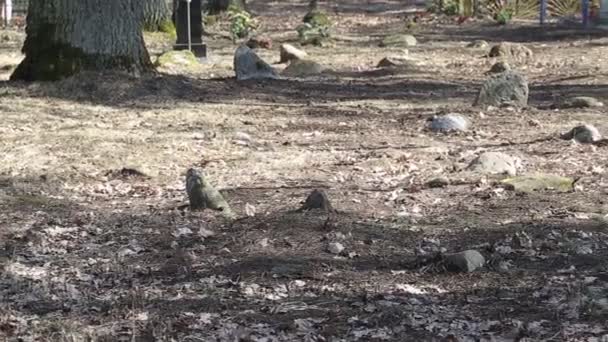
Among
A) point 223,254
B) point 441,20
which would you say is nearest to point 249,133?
point 223,254

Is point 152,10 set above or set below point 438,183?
above

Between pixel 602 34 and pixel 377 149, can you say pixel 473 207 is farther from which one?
pixel 602 34

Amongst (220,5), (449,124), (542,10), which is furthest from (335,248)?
(220,5)

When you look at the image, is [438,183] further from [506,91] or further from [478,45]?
[478,45]

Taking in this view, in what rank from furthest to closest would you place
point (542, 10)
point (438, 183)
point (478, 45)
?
point (542, 10), point (478, 45), point (438, 183)

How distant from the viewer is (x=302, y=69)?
15.7 m

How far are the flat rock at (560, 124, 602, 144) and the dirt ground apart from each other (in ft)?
0.66

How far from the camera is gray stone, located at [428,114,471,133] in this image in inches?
407

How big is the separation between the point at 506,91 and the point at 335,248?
6154 millimetres

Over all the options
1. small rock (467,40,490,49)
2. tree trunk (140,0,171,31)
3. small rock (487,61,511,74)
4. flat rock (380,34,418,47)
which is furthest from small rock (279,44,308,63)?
small rock (467,40,490,49)

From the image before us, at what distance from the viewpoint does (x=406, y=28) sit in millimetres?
26078

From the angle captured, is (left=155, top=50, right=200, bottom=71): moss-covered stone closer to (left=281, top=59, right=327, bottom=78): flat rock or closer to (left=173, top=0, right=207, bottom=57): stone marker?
(left=173, top=0, right=207, bottom=57): stone marker

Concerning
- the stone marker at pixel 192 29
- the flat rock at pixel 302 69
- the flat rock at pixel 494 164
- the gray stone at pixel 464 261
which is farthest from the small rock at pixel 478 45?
the gray stone at pixel 464 261

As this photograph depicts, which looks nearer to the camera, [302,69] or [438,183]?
[438,183]
